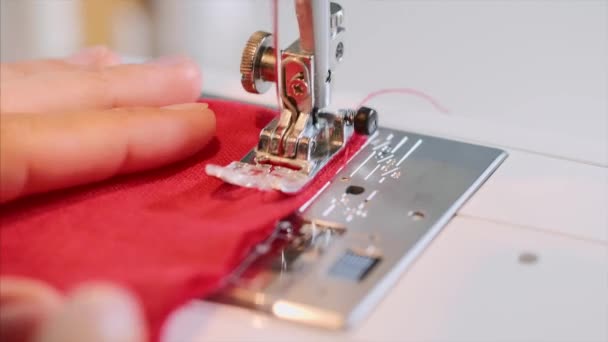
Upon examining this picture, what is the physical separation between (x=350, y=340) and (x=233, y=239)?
0.14 meters

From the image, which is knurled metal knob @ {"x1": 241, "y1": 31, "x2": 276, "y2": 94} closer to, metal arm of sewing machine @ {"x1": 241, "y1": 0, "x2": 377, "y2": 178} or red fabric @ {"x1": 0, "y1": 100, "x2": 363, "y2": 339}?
metal arm of sewing machine @ {"x1": 241, "y1": 0, "x2": 377, "y2": 178}

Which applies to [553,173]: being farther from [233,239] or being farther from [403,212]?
[233,239]

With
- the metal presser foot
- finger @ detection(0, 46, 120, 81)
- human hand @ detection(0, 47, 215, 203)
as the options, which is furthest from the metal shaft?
finger @ detection(0, 46, 120, 81)

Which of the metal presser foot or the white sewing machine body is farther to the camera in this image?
the metal presser foot

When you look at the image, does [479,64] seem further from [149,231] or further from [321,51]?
[149,231]

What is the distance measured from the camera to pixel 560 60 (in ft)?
4.27

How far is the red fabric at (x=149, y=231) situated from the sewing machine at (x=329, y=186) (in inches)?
0.8

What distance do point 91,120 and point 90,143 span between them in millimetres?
27

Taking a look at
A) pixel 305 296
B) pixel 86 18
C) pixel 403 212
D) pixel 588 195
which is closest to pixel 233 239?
pixel 305 296

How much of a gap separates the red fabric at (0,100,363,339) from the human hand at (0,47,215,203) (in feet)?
0.07

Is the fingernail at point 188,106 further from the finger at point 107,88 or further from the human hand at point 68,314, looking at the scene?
the human hand at point 68,314

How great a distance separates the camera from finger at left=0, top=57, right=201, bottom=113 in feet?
2.92

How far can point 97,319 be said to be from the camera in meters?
0.63

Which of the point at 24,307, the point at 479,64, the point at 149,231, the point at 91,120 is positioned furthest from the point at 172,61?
the point at 479,64
